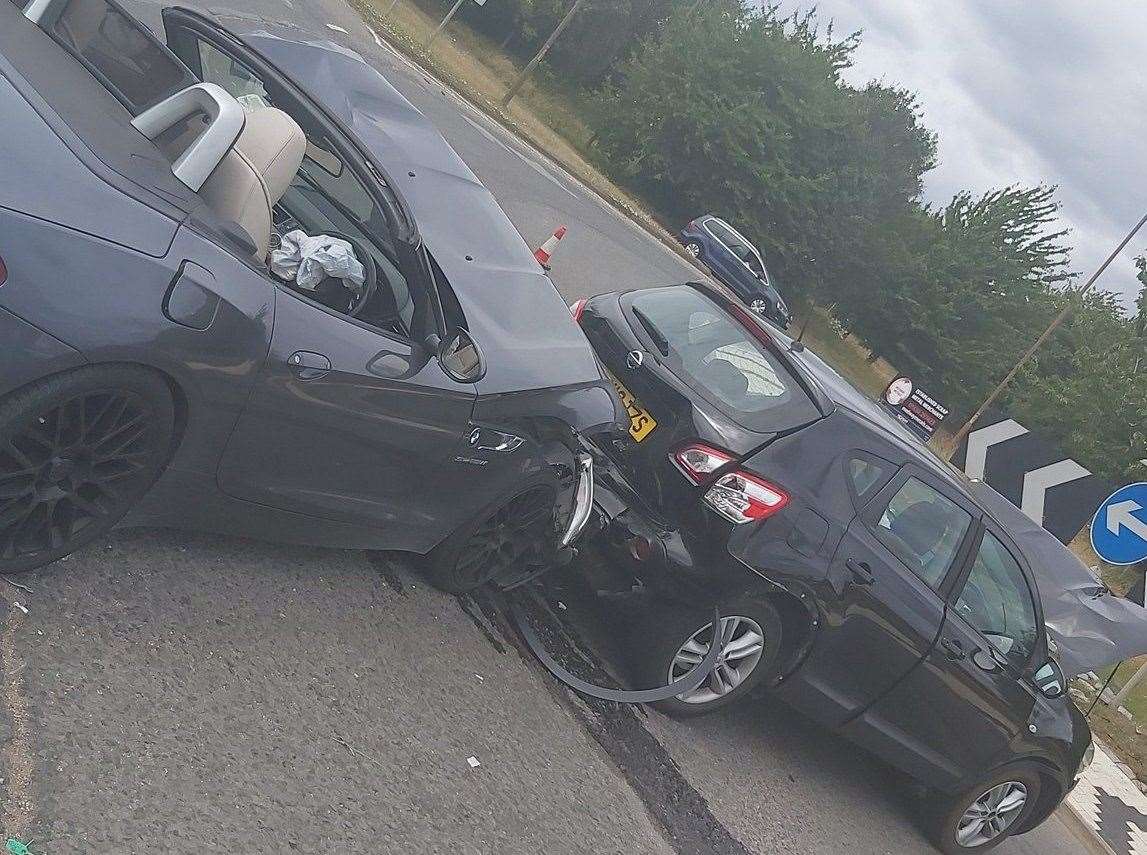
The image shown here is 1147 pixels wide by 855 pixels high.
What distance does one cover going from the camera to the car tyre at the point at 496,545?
186 inches

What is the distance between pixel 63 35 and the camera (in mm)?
3963

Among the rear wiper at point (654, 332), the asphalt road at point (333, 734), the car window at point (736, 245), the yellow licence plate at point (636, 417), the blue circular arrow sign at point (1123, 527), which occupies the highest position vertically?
the car window at point (736, 245)

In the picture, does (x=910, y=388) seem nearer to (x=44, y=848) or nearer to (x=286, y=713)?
(x=286, y=713)

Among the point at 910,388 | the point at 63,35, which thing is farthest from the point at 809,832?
the point at 910,388

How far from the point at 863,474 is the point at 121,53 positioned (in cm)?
380

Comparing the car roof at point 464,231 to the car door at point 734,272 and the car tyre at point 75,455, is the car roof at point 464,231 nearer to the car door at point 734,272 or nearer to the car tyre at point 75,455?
the car tyre at point 75,455

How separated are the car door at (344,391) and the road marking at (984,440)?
376 inches

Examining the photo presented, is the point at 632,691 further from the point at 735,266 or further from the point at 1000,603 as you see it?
the point at 735,266

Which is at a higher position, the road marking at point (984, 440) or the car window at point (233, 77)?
the road marking at point (984, 440)

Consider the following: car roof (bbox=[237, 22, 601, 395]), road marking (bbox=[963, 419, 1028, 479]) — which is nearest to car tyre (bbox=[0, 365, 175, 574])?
car roof (bbox=[237, 22, 601, 395])

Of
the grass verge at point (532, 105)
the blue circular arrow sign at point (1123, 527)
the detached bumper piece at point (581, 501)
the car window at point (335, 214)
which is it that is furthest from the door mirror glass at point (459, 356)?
the grass verge at point (532, 105)

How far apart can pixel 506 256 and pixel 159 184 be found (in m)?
1.90

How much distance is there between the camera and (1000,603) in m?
5.73

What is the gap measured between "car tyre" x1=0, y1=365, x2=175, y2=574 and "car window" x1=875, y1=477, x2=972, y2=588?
3.49m
